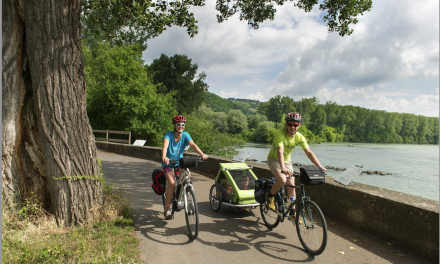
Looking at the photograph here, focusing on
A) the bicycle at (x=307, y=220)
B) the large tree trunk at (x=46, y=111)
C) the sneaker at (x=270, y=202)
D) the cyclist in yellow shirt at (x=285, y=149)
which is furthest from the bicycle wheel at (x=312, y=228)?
the large tree trunk at (x=46, y=111)

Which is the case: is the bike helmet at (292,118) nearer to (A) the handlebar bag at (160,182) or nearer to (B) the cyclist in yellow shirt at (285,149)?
(B) the cyclist in yellow shirt at (285,149)

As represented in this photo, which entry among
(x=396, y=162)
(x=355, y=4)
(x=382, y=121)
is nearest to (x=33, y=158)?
(x=355, y=4)

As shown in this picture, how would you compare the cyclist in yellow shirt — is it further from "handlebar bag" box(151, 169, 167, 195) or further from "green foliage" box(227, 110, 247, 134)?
"green foliage" box(227, 110, 247, 134)

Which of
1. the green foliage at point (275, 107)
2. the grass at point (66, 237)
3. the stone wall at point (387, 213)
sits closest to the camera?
the grass at point (66, 237)

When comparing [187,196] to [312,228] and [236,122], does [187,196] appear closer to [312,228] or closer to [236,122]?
[312,228]

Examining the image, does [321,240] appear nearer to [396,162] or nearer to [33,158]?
[33,158]

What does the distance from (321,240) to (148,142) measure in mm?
20454

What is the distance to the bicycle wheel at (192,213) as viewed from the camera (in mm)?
4174

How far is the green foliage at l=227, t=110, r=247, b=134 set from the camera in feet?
177

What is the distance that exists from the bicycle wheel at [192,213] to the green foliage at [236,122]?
48.5m

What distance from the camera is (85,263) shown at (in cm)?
308

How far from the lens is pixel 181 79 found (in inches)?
1839

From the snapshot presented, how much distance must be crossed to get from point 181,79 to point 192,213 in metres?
43.8

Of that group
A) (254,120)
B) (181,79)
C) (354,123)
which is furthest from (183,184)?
(354,123)
